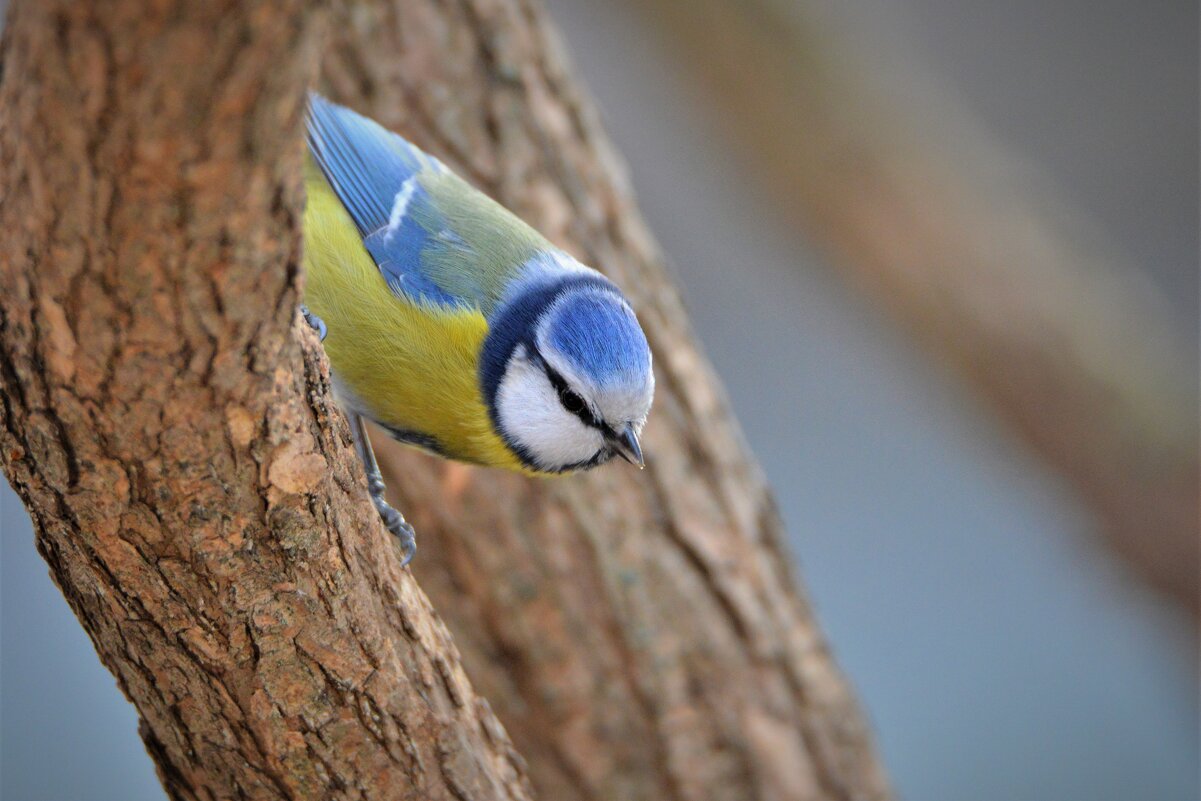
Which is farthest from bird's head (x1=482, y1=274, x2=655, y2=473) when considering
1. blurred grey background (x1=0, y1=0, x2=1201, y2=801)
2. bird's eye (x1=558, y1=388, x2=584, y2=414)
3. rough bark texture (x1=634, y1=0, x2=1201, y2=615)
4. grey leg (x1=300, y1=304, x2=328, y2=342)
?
blurred grey background (x1=0, y1=0, x2=1201, y2=801)

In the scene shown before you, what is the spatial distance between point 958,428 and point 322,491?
3206 mm

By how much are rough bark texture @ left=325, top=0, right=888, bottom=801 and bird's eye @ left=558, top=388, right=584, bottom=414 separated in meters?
0.49

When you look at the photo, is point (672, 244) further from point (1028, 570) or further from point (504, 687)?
point (504, 687)

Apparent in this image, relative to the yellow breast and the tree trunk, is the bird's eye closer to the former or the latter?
the yellow breast

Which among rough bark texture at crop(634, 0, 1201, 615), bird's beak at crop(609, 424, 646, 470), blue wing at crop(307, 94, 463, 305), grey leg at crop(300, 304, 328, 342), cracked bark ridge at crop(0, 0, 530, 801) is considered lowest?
cracked bark ridge at crop(0, 0, 530, 801)

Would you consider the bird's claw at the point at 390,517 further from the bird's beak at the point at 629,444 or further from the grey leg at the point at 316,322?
the bird's beak at the point at 629,444

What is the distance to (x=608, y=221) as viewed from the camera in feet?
8.11

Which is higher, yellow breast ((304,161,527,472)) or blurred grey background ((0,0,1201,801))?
blurred grey background ((0,0,1201,801))

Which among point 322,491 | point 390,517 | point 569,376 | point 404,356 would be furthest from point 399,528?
point 322,491

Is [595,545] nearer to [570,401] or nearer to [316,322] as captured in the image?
[570,401]

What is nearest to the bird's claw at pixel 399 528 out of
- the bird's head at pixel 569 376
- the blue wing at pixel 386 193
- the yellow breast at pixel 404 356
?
the yellow breast at pixel 404 356

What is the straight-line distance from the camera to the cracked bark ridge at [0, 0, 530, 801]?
35.9 inches

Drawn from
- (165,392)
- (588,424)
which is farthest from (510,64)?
(165,392)

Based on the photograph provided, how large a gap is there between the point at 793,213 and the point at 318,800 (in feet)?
8.46
